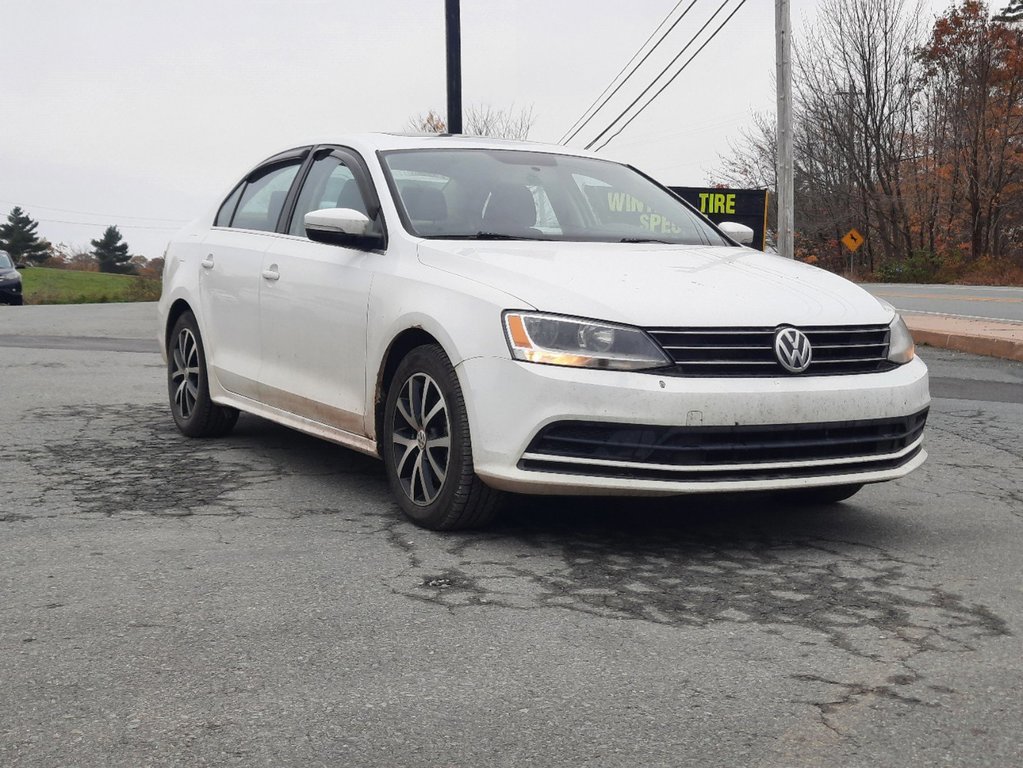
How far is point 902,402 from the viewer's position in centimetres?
471

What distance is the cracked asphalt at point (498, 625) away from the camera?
9.12 feet

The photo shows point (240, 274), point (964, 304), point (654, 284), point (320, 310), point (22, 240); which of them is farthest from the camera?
point (22, 240)

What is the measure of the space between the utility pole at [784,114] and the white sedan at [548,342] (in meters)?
17.7

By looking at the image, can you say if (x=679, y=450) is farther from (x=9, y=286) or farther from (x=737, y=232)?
(x=9, y=286)

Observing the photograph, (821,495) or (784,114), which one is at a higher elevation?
(784,114)

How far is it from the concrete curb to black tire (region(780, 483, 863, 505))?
26.0 feet

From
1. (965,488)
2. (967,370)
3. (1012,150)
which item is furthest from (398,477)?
(1012,150)

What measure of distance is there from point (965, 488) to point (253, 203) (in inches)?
151

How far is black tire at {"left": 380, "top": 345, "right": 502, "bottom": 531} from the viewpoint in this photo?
15.1ft

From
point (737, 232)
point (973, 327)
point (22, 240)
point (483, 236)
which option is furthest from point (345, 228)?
point (22, 240)

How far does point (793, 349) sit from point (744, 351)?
198 millimetres

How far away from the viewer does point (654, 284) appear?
4566 millimetres

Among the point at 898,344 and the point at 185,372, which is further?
the point at 185,372

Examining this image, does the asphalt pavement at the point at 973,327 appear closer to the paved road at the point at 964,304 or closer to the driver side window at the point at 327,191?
the paved road at the point at 964,304
